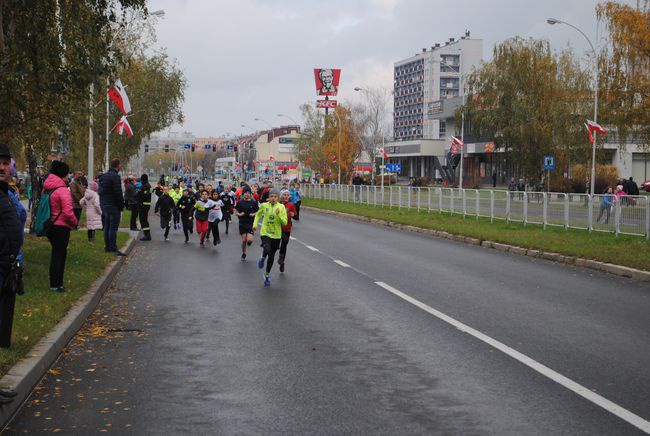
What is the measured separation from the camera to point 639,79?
35.2m

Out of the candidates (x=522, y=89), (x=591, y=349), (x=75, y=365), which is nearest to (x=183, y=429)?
(x=75, y=365)

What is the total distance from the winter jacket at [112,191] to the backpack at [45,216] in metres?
5.89

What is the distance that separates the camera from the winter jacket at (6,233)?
22.0 ft

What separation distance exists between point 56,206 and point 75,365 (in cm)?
458

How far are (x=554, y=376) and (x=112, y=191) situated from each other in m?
12.7

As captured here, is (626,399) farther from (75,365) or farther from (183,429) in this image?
(75,365)

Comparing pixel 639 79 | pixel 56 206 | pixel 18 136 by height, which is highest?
pixel 639 79

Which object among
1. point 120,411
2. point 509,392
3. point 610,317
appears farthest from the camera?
point 610,317

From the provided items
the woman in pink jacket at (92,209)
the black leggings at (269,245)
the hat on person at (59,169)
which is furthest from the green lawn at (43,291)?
the black leggings at (269,245)

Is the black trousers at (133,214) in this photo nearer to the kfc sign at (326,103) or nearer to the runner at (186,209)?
the runner at (186,209)

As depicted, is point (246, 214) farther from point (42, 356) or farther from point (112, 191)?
point (42, 356)

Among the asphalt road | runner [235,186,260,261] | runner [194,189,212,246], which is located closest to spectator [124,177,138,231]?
runner [194,189,212,246]

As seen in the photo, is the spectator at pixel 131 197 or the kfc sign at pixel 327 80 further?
the kfc sign at pixel 327 80

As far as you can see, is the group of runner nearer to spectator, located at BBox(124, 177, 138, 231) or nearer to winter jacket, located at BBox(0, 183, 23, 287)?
spectator, located at BBox(124, 177, 138, 231)
